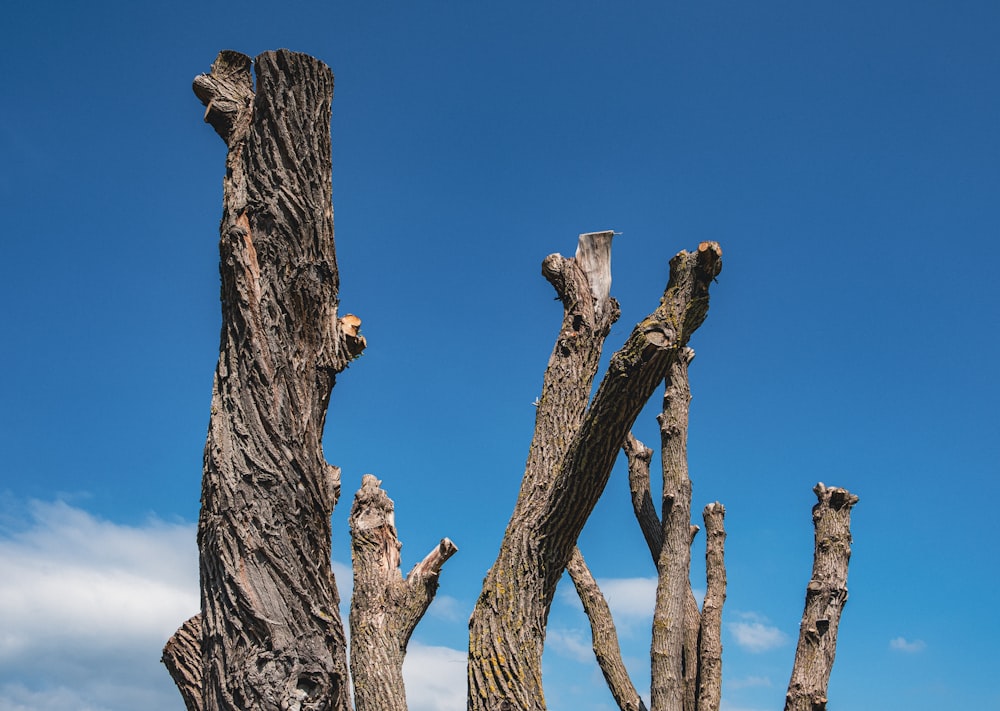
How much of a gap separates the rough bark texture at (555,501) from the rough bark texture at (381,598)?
8.61 feet

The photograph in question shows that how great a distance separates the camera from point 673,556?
293 inches

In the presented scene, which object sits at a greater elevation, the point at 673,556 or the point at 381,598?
the point at 673,556

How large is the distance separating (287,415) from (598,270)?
2431 mm

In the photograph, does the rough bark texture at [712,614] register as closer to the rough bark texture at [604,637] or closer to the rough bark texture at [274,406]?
the rough bark texture at [604,637]

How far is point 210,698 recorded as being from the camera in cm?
288

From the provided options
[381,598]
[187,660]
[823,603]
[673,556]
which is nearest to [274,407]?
[187,660]

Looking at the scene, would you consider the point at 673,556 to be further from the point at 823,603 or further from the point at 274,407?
the point at 274,407

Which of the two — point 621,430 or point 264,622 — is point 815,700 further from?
point 264,622

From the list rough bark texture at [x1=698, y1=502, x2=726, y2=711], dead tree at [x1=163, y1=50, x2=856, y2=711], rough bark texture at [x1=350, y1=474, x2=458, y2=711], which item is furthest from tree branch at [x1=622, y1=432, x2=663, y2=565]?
dead tree at [x1=163, y1=50, x2=856, y2=711]

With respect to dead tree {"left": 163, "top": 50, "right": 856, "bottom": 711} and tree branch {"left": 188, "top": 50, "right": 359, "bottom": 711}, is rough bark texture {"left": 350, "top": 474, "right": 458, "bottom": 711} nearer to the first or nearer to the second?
dead tree {"left": 163, "top": 50, "right": 856, "bottom": 711}

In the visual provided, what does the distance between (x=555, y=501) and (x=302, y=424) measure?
1.52 m

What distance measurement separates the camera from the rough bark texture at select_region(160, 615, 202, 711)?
3.71m

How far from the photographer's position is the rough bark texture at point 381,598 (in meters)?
6.46

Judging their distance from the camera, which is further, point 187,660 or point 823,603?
point 823,603
